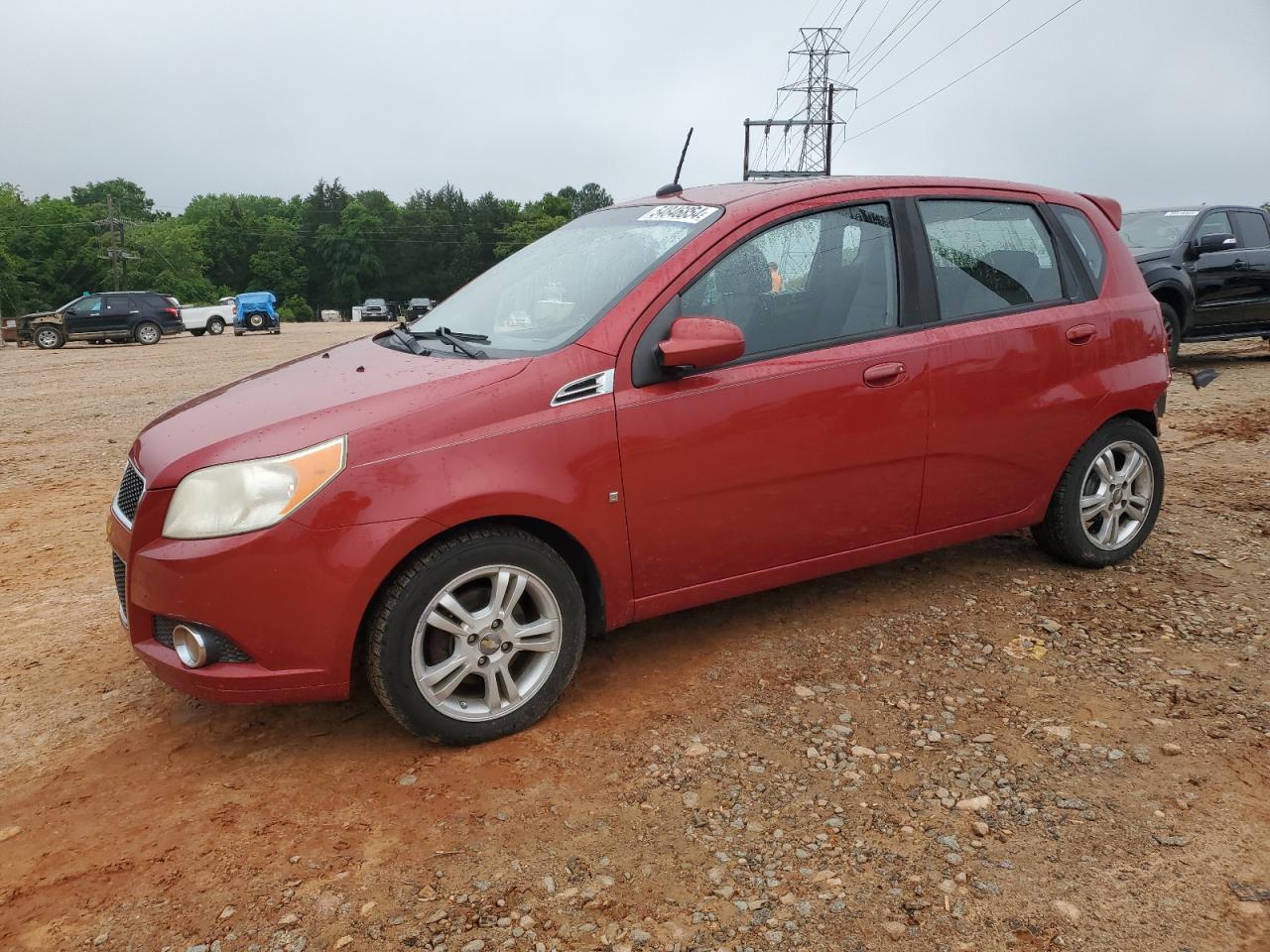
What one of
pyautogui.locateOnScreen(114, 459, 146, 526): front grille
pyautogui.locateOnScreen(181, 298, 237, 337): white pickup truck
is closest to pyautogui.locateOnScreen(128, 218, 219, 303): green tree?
pyautogui.locateOnScreen(181, 298, 237, 337): white pickup truck

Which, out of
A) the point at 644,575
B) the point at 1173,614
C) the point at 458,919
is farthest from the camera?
the point at 1173,614

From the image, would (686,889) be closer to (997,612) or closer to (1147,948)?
(1147,948)

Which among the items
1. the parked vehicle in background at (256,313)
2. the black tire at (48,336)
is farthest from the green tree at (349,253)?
the black tire at (48,336)

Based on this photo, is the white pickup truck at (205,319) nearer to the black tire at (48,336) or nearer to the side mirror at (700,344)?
the black tire at (48,336)

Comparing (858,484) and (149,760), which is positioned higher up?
(858,484)

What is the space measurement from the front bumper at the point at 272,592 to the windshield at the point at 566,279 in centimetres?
96

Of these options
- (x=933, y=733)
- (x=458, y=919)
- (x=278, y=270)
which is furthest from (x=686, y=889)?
(x=278, y=270)

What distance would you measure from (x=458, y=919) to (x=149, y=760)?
1407 mm

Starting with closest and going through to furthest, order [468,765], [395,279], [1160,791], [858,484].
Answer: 1. [1160,791]
2. [468,765]
3. [858,484]
4. [395,279]

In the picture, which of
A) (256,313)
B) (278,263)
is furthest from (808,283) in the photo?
(278,263)

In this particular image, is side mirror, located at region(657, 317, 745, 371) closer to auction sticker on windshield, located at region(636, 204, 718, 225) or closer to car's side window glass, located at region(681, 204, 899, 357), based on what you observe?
car's side window glass, located at region(681, 204, 899, 357)

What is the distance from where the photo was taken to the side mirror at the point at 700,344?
122 inches

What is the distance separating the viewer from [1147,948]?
7.02ft

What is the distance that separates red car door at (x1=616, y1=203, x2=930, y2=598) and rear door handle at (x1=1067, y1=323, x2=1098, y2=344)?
2.75 ft
